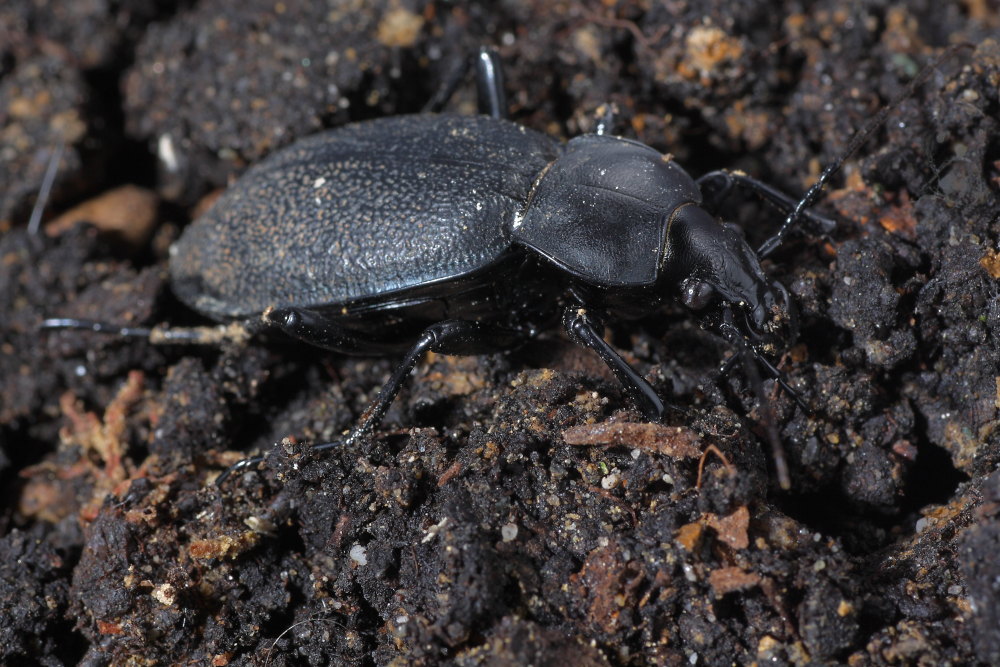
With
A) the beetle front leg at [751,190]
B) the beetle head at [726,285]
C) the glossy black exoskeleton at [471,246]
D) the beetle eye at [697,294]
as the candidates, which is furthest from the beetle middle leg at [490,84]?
the beetle eye at [697,294]

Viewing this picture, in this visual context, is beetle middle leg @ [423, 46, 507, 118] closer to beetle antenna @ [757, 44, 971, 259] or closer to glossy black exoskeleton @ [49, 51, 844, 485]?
glossy black exoskeleton @ [49, 51, 844, 485]

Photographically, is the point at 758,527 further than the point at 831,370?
No

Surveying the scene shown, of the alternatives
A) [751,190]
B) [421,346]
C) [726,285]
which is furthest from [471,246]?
[751,190]

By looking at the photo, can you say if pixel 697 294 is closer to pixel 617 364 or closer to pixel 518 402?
pixel 617 364

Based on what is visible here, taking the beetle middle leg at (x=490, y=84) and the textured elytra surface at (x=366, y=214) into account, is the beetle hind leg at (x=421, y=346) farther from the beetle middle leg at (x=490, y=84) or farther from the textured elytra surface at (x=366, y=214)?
the beetle middle leg at (x=490, y=84)

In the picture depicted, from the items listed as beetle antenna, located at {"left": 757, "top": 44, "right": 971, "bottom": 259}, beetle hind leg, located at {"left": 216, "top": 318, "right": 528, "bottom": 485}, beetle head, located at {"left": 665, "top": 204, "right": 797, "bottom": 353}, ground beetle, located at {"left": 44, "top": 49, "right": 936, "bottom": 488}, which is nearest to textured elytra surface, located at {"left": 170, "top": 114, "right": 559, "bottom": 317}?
ground beetle, located at {"left": 44, "top": 49, "right": 936, "bottom": 488}

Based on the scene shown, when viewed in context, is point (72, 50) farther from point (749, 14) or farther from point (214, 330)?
point (749, 14)

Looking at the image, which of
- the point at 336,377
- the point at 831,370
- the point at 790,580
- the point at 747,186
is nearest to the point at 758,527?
the point at 790,580
